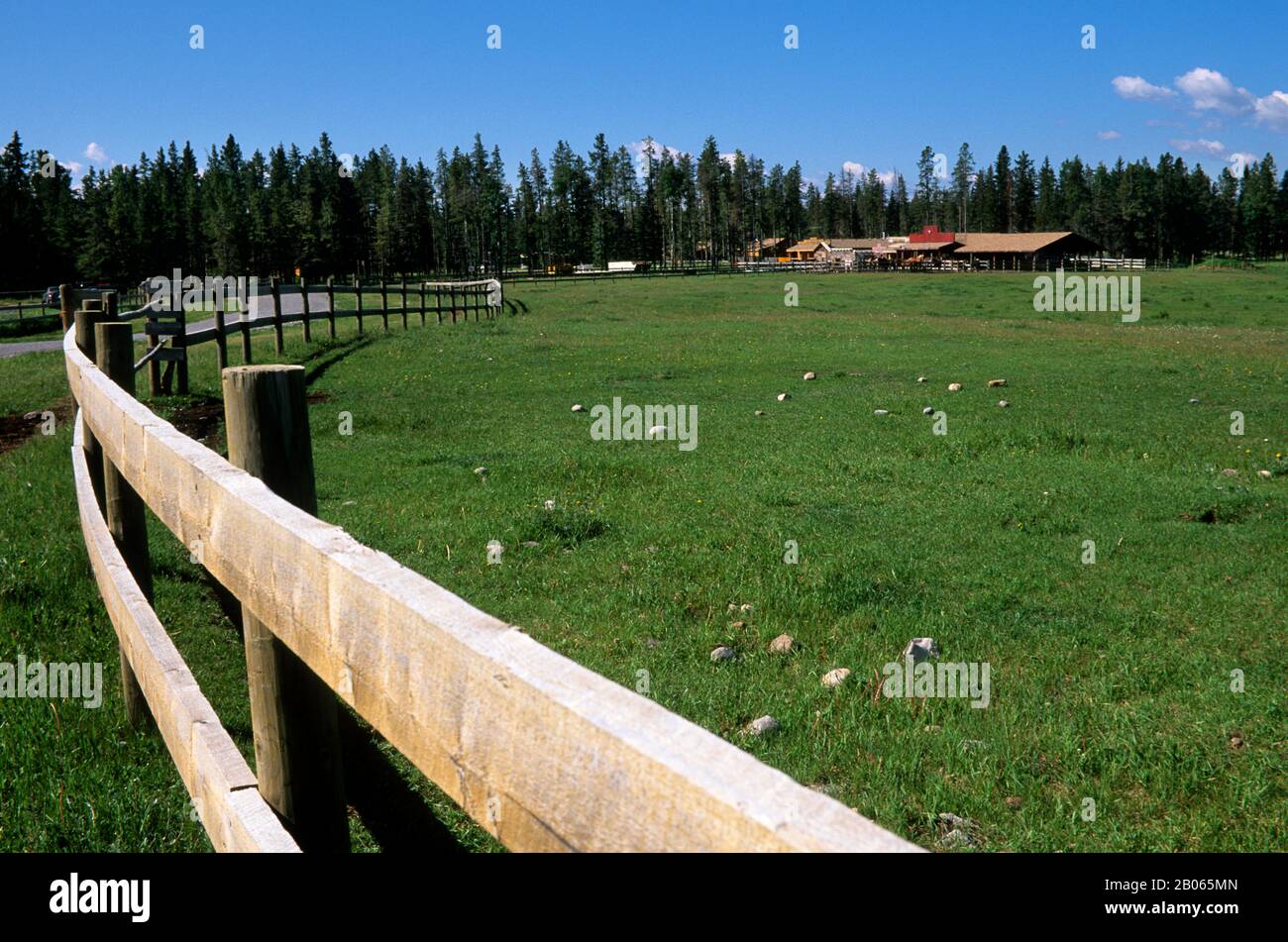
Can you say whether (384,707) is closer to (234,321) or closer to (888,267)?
(234,321)

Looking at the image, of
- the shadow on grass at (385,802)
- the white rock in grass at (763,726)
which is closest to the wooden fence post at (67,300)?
the shadow on grass at (385,802)

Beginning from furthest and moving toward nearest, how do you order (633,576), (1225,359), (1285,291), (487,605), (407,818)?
(1285,291), (1225,359), (633,576), (487,605), (407,818)

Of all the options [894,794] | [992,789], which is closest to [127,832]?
A: [894,794]

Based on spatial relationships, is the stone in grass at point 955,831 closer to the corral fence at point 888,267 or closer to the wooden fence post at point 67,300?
the wooden fence post at point 67,300

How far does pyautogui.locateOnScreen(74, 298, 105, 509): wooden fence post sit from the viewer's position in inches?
235

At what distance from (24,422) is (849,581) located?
1296 centimetres

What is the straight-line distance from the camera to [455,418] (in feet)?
50.6

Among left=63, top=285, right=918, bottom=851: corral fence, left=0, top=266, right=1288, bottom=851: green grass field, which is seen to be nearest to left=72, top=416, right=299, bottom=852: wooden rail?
left=63, top=285, right=918, bottom=851: corral fence

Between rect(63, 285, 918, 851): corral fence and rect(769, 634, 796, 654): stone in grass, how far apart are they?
3671 mm

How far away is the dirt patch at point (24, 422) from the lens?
1321cm

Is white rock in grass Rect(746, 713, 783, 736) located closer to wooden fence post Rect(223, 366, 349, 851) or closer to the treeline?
wooden fence post Rect(223, 366, 349, 851)

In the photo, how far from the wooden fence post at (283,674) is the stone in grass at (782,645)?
4039 mm

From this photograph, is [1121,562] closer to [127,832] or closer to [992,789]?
[992,789]
